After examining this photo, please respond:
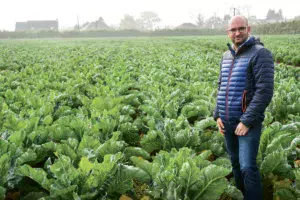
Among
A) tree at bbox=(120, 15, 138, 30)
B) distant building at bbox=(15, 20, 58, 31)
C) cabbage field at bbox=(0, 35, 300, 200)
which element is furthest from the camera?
tree at bbox=(120, 15, 138, 30)

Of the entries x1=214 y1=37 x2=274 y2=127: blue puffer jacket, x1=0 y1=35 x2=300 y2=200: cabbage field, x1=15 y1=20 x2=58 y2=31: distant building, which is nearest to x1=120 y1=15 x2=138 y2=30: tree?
x1=15 y1=20 x2=58 y2=31: distant building

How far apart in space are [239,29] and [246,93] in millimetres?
537

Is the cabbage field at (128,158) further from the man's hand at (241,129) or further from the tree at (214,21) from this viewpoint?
the tree at (214,21)

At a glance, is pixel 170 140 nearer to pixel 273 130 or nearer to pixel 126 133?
pixel 126 133

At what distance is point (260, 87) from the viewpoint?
2.49 meters

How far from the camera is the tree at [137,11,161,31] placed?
5059 inches

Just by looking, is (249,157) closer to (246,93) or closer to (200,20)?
(246,93)

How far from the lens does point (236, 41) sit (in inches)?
106

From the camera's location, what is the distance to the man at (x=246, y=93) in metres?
2.50

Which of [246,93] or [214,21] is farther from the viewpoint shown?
[214,21]

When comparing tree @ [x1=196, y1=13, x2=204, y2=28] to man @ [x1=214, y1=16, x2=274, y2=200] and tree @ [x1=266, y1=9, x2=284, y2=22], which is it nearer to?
tree @ [x1=266, y1=9, x2=284, y2=22]

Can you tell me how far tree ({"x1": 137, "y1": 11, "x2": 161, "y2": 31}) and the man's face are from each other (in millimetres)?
128118

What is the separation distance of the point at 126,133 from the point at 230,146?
57.3 inches

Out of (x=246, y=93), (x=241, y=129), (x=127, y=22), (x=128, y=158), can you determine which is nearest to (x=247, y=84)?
(x=246, y=93)
